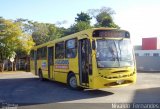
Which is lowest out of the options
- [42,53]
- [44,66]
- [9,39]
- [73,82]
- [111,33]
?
[73,82]

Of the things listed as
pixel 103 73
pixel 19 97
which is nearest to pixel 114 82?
pixel 103 73

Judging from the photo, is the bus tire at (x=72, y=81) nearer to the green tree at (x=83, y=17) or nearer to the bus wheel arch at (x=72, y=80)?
the bus wheel arch at (x=72, y=80)

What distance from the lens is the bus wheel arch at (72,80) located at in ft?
54.5

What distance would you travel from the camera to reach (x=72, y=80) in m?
16.9

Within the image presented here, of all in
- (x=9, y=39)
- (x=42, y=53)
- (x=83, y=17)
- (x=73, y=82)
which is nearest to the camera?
(x=73, y=82)

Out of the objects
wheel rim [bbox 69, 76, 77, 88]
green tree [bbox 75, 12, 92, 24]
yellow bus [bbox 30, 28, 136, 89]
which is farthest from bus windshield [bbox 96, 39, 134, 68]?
green tree [bbox 75, 12, 92, 24]

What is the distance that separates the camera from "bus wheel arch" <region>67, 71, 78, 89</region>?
54.5 ft

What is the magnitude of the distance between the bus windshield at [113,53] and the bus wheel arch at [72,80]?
286 cm

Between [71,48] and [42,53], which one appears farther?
[42,53]

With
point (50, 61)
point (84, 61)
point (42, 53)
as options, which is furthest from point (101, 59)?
point (42, 53)

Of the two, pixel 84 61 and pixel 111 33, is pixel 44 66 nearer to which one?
pixel 84 61

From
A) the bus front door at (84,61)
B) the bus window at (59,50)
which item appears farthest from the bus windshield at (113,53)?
the bus window at (59,50)

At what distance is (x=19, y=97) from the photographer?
14188 mm

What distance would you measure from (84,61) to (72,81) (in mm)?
2061
